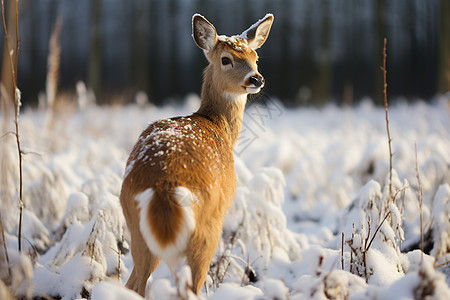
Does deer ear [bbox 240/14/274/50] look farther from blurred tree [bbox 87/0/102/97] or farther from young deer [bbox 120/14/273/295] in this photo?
blurred tree [bbox 87/0/102/97]

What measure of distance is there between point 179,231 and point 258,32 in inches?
70.4

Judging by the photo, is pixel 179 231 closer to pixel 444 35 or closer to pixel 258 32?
pixel 258 32

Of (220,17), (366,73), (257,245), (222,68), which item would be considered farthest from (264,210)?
(220,17)

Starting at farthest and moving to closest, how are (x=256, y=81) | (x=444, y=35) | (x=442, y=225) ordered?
→ (x=444, y=35) < (x=442, y=225) < (x=256, y=81)

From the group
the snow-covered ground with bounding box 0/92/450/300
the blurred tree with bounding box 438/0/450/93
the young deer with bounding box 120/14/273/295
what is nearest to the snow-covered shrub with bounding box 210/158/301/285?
the snow-covered ground with bounding box 0/92/450/300

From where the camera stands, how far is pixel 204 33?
271 centimetres

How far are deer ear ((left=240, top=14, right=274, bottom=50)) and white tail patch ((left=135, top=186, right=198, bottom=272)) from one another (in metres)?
→ 1.61

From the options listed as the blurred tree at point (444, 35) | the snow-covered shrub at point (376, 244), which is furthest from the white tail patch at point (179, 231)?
the blurred tree at point (444, 35)

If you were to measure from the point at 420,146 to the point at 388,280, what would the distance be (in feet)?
11.0

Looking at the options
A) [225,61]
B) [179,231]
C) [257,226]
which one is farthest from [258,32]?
[179,231]

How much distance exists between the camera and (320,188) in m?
5.05

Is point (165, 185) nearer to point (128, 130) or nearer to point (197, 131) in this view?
Answer: point (197, 131)

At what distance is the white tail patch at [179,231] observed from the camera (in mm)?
1632

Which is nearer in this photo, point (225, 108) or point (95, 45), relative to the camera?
point (225, 108)
